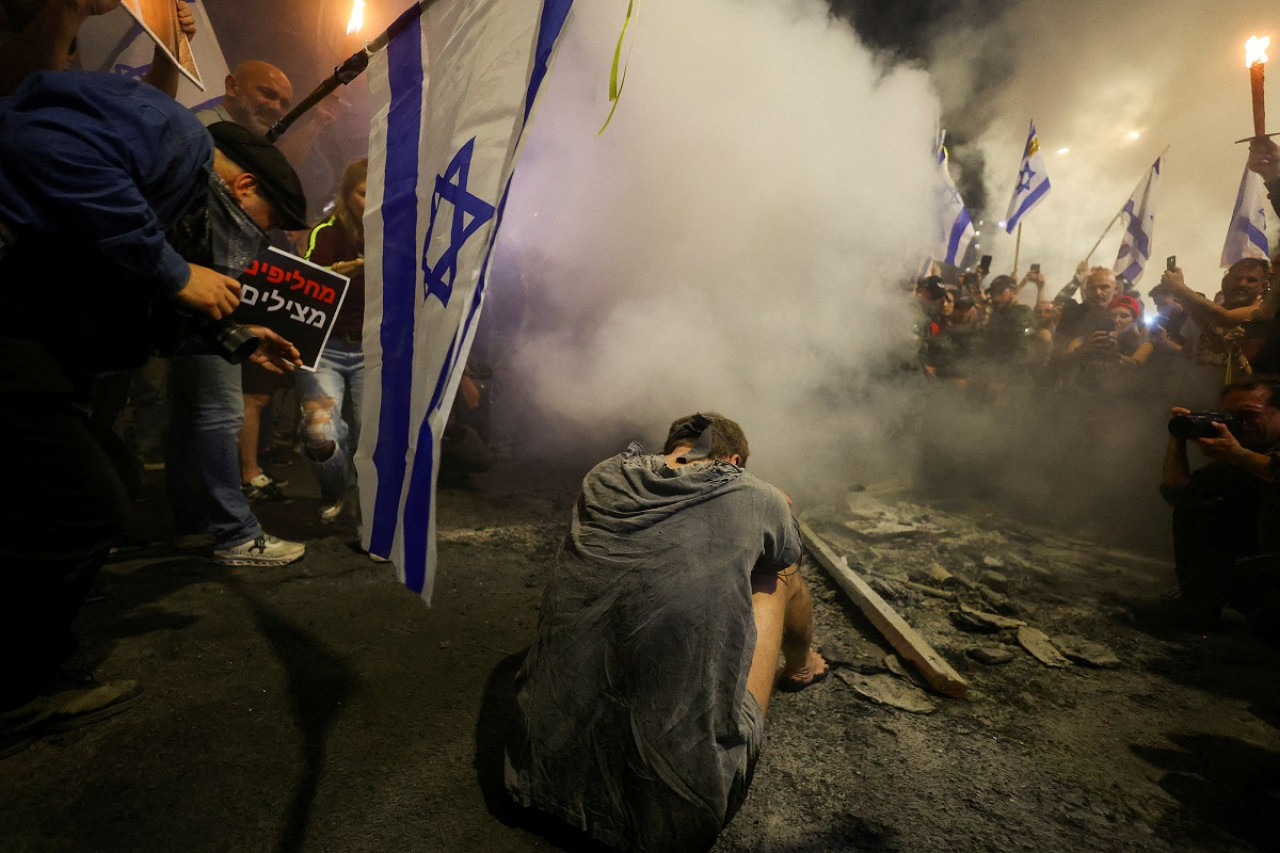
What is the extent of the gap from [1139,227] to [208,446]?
11572 millimetres

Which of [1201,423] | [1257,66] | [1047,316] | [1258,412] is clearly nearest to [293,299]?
[1201,423]

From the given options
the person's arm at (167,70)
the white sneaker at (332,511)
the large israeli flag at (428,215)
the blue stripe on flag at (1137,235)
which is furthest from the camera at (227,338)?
the blue stripe on flag at (1137,235)

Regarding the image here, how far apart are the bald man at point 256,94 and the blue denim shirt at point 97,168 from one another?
2900 mm

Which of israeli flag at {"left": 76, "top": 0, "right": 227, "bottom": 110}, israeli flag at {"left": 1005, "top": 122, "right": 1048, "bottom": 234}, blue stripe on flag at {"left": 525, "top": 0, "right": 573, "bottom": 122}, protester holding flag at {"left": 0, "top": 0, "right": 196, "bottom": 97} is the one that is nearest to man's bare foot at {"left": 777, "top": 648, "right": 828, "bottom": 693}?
blue stripe on flag at {"left": 525, "top": 0, "right": 573, "bottom": 122}

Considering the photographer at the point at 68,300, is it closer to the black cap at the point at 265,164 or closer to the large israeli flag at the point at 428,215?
the black cap at the point at 265,164

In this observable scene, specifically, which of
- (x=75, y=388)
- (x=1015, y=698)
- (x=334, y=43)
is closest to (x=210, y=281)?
(x=75, y=388)

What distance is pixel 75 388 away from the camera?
1649 mm

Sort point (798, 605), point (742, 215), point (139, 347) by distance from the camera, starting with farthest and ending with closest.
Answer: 1. point (742, 215)
2. point (798, 605)
3. point (139, 347)

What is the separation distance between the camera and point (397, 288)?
146 centimetres

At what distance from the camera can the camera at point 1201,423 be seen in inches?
115

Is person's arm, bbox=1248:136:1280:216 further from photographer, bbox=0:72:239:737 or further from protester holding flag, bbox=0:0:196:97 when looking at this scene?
protester holding flag, bbox=0:0:196:97

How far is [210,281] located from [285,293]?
989mm

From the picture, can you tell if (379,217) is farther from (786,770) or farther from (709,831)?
(786,770)

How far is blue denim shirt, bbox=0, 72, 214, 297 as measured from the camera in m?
1.34
